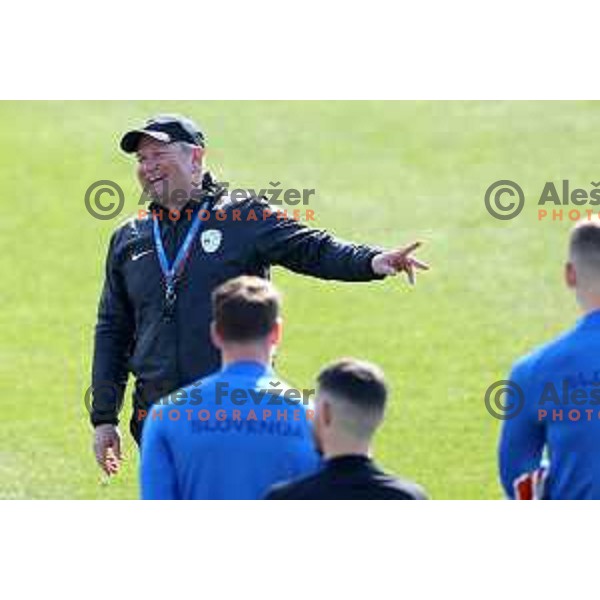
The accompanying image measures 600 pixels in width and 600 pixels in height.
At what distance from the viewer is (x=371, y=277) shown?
8938mm

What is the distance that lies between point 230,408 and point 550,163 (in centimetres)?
1157

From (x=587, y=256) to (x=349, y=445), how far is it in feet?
3.90

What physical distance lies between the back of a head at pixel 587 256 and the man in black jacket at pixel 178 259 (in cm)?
175

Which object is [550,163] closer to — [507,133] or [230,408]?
[507,133]

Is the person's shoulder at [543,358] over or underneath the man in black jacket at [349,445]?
over

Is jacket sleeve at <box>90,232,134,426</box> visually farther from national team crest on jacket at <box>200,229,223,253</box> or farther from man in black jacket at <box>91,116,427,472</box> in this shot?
national team crest on jacket at <box>200,229,223,253</box>

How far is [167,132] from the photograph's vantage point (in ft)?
30.5

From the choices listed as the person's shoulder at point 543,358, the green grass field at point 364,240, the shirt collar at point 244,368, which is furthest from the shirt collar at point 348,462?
the green grass field at point 364,240

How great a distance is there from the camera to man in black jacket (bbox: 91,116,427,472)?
914 centimetres

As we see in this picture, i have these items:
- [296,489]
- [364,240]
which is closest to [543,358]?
[296,489]

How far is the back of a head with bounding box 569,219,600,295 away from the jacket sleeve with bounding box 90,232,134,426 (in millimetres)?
2825

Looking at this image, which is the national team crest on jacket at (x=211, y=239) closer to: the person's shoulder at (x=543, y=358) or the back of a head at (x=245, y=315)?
the back of a head at (x=245, y=315)

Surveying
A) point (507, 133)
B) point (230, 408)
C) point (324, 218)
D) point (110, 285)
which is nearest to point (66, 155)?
point (324, 218)

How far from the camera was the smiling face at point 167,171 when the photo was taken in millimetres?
9258
